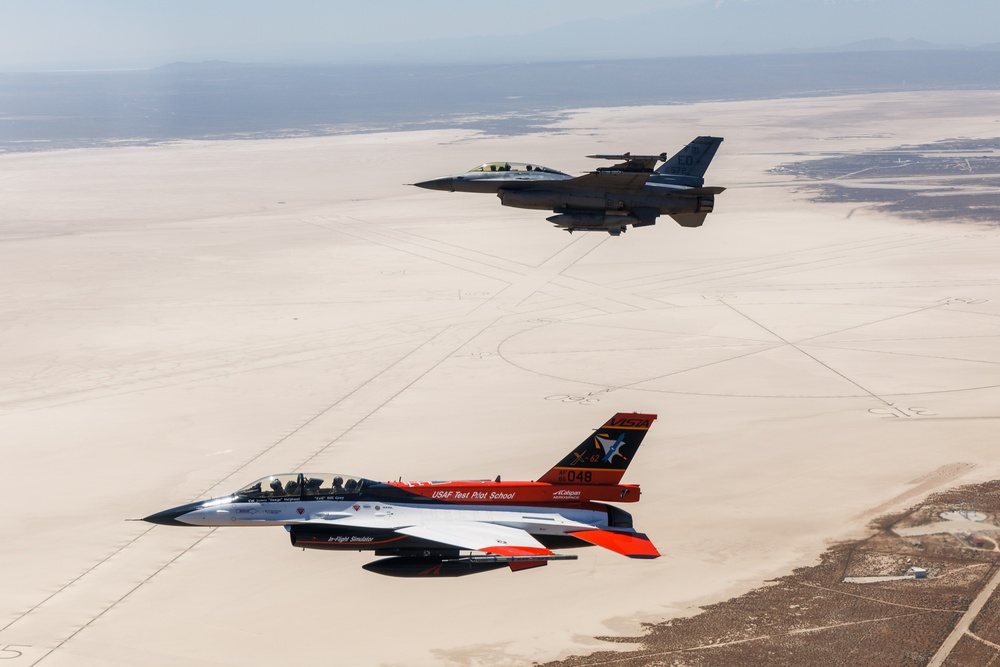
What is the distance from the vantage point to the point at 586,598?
40531 mm

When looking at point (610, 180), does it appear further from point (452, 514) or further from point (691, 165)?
point (452, 514)

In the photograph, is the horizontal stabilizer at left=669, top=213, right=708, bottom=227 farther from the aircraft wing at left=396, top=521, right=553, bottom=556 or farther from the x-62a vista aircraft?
the aircraft wing at left=396, top=521, right=553, bottom=556

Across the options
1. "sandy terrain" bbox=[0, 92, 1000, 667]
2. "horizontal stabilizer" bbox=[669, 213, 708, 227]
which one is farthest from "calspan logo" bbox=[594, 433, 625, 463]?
"horizontal stabilizer" bbox=[669, 213, 708, 227]

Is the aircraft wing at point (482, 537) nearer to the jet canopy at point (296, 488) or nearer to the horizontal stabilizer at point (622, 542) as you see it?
the horizontal stabilizer at point (622, 542)

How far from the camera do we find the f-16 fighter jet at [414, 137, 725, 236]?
183 ft

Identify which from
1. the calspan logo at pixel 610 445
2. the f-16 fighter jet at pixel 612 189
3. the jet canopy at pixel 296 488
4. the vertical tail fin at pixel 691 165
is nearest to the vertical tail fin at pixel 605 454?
the calspan logo at pixel 610 445

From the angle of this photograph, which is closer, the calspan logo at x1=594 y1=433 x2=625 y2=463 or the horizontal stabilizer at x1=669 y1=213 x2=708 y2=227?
the calspan logo at x1=594 y1=433 x2=625 y2=463

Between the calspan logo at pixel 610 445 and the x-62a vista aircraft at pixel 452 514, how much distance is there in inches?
1.4

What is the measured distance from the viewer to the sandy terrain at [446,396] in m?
39.9

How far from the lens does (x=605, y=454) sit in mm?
39312

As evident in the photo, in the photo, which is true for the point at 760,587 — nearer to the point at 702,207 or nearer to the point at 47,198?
the point at 702,207

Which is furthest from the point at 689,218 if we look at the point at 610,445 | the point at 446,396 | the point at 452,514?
the point at 452,514

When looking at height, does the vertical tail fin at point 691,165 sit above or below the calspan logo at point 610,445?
above

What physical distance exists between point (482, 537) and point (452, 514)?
219 centimetres
